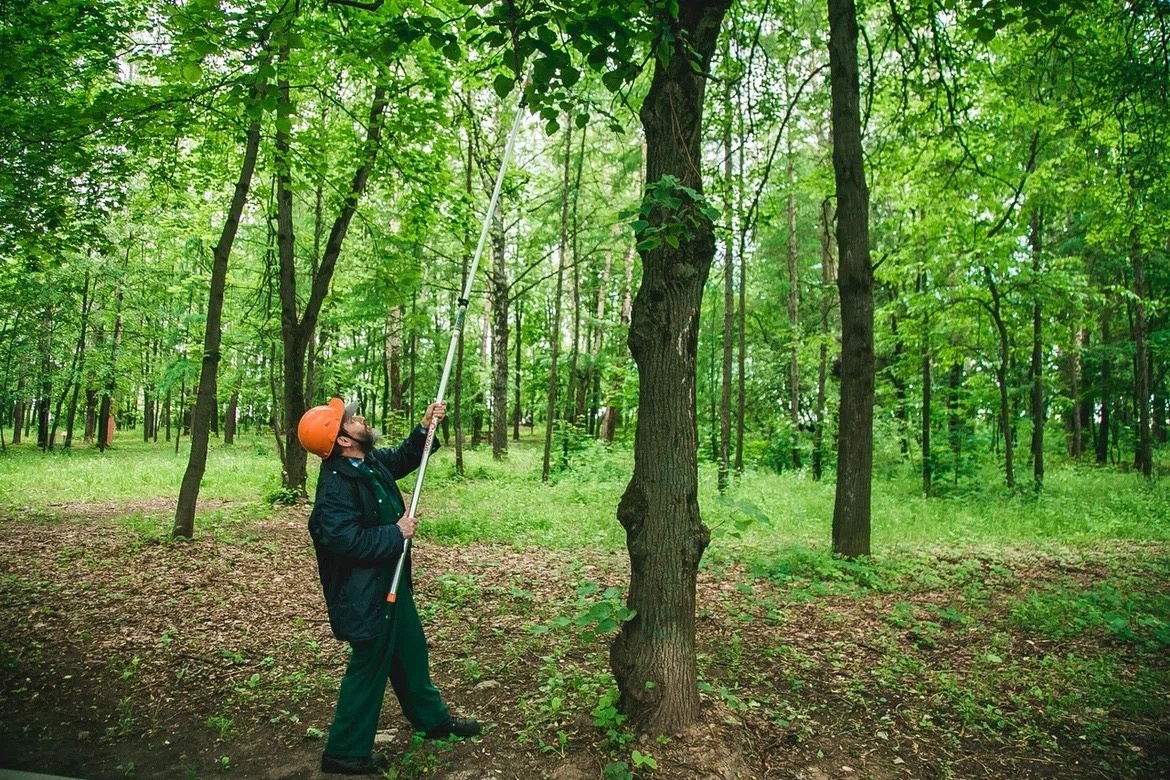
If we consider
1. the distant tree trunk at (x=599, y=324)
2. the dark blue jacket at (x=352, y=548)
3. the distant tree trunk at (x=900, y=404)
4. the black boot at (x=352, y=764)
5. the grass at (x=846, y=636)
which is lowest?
the black boot at (x=352, y=764)

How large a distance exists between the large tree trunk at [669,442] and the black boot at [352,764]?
1423 millimetres

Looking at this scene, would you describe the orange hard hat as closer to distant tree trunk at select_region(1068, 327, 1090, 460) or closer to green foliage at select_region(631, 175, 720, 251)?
green foliage at select_region(631, 175, 720, 251)

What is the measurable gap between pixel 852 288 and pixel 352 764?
6.46 meters

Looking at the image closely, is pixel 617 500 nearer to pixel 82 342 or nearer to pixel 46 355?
pixel 82 342

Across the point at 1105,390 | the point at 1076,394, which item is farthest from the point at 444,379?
the point at 1076,394

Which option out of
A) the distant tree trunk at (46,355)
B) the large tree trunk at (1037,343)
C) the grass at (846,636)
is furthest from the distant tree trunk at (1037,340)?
the distant tree trunk at (46,355)

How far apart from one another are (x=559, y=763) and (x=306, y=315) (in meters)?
9.36

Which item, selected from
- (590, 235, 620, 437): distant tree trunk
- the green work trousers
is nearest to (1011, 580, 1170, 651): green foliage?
the green work trousers

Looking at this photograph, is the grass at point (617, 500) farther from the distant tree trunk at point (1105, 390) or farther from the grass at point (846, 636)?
the distant tree trunk at point (1105, 390)

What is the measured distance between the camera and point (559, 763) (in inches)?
137

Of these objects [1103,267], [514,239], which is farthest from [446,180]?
[1103,267]

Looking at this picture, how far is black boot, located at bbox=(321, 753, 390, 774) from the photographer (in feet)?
11.4

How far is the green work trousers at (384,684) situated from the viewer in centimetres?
351

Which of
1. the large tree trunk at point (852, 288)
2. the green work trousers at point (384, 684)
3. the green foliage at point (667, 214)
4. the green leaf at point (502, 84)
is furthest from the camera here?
the large tree trunk at point (852, 288)
